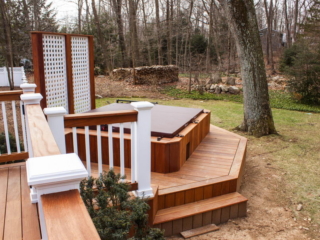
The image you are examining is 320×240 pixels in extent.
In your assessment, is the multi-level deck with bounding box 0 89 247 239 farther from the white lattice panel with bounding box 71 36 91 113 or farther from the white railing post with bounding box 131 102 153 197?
the white lattice panel with bounding box 71 36 91 113

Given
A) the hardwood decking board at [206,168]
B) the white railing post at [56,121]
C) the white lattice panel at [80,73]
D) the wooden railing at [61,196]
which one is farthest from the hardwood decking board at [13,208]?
the hardwood decking board at [206,168]

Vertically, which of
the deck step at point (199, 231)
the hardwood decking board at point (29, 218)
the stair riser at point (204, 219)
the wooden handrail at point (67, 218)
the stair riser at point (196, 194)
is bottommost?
the deck step at point (199, 231)

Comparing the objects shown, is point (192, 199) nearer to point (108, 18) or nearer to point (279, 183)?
point (279, 183)

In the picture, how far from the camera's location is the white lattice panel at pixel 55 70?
3.80 m

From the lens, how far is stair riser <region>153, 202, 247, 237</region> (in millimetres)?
3014

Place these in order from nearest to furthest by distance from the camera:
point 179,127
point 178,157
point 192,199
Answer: point 192,199 → point 178,157 → point 179,127

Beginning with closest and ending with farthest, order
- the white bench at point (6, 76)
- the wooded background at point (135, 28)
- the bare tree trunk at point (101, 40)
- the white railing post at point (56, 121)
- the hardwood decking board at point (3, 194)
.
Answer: the hardwood decking board at point (3, 194)
the white railing post at point (56, 121)
the white bench at point (6, 76)
the wooded background at point (135, 28)
the bare tree trunk at point (101, 40)

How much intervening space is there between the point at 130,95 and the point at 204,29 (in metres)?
12.1

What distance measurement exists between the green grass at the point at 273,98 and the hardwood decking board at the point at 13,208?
365 inches

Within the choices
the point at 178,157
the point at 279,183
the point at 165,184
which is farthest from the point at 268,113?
the point at 165,184

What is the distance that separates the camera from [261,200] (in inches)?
150

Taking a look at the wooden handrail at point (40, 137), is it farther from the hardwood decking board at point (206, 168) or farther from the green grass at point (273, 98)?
Answer: the green grass at point (273, 98)

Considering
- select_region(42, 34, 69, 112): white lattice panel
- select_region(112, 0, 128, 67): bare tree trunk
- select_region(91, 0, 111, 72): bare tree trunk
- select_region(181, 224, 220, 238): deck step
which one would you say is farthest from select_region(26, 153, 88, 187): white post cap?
select_region(112, 0, 128, 67): bare tree trunk

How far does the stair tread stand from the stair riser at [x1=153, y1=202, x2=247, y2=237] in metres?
0.04
